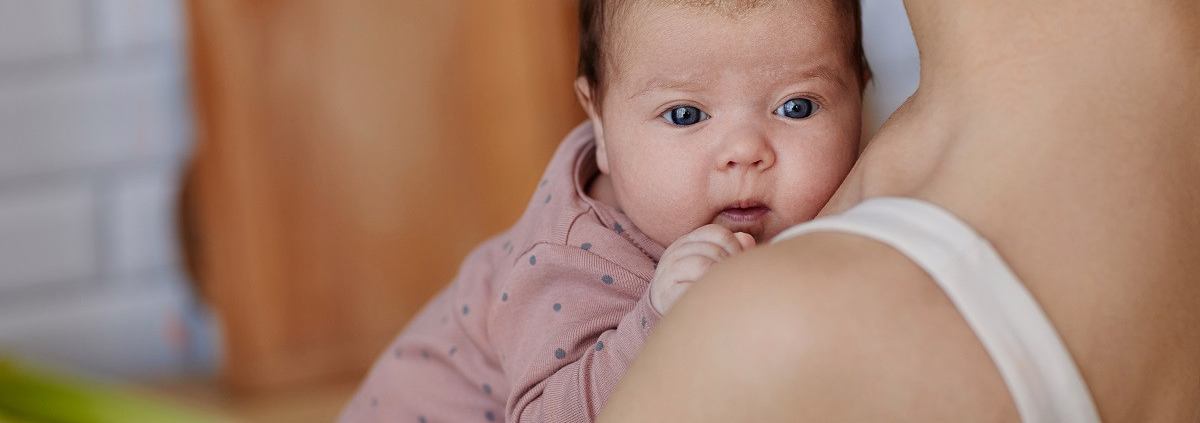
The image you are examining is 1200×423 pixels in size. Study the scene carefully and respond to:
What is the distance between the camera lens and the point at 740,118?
2.96 ft

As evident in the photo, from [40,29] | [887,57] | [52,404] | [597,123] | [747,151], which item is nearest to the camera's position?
[747,151]

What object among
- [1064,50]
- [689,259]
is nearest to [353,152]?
[689,259]

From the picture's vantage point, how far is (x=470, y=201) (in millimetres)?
2768

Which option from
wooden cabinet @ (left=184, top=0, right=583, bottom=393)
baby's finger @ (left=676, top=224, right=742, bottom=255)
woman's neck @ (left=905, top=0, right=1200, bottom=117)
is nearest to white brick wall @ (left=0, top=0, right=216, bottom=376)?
wooden cabinet @ (left=184, top=0, right=583, bottom=393)

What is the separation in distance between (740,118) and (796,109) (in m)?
0.06

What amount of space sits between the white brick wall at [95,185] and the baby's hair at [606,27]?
7.20 ft

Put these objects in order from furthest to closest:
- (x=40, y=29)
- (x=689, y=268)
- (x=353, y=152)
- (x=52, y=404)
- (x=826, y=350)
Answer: (x=40, y=29), (x=353, y=152), (x=52, y=404), (x=689, y=268), (x=826, y=350)

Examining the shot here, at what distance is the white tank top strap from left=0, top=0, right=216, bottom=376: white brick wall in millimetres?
2734

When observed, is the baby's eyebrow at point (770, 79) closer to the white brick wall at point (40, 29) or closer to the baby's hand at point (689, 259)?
the baby's hand at point (689, 259)

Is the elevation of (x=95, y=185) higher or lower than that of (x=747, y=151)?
lower

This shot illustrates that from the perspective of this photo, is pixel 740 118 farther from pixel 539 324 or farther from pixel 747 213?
pixel 539 324

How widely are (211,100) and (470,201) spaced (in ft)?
2.12

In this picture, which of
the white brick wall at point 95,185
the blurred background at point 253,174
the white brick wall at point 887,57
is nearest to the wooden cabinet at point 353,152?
the blurred background at point 253,174

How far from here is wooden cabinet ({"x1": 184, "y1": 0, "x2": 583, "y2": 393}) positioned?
2629 millimetres
